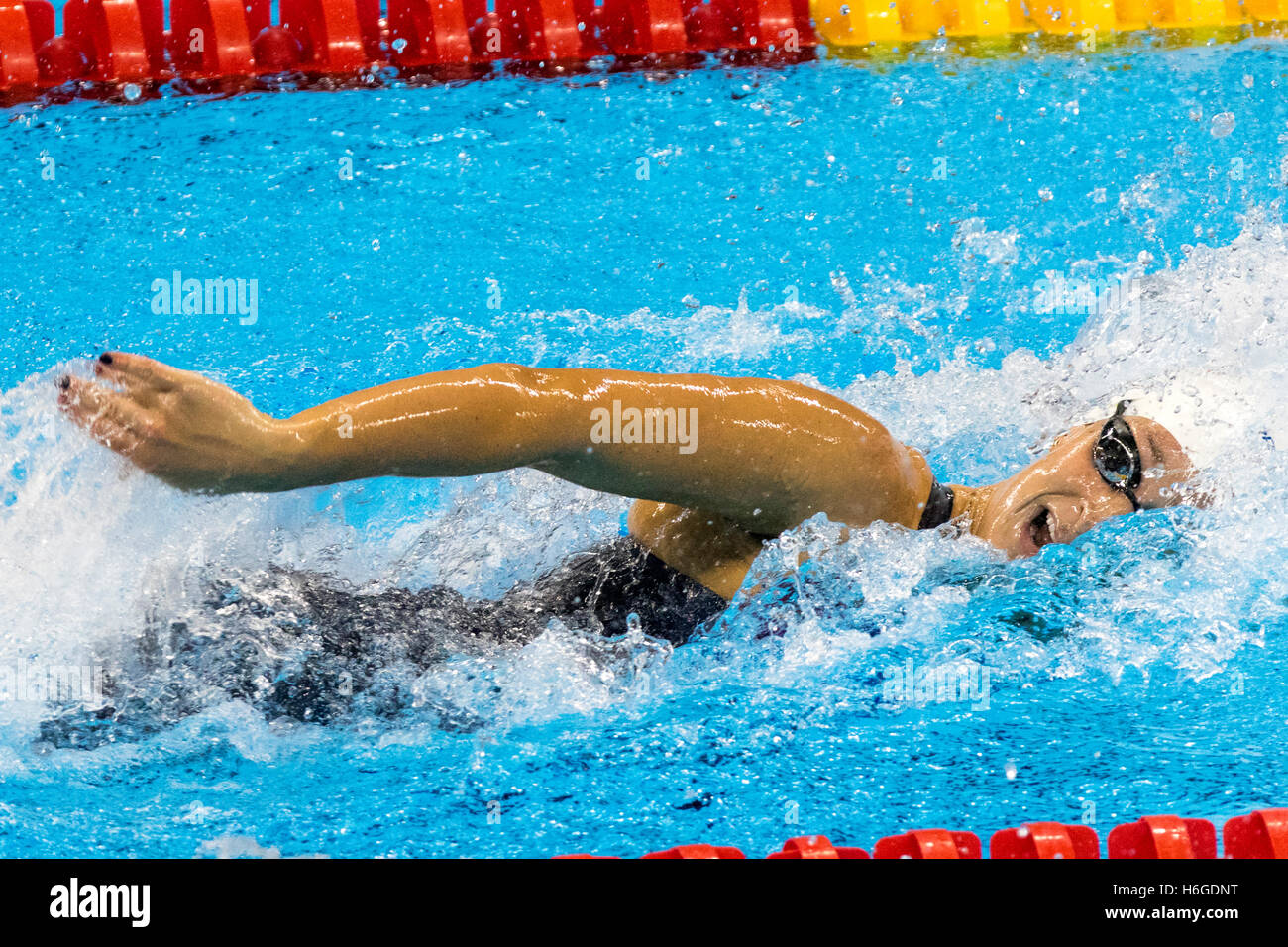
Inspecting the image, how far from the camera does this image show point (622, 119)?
171 inches

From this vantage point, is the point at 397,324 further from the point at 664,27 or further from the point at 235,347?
the point at 664,27

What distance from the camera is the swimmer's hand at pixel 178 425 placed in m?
1.46

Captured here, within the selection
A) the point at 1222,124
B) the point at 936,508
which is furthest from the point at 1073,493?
the point at 1222,124

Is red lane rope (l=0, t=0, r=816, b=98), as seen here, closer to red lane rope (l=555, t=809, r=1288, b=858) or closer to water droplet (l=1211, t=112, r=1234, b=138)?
water droplet (l=1211, t=112, r=1234, b=138)

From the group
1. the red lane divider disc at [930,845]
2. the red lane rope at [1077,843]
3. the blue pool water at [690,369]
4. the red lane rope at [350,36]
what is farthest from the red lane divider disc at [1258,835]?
the red lane rope at [350,36]

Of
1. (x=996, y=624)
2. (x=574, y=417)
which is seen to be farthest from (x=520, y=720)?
(x=996, y=624)

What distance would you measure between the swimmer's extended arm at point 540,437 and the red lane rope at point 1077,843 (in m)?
0.48

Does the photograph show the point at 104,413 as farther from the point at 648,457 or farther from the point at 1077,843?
the point at 1077,843

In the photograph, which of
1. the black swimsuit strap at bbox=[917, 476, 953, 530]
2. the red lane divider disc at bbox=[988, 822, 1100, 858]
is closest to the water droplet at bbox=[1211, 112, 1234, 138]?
the black swimsuit strap at bbox=[917, 476, 953, 530]

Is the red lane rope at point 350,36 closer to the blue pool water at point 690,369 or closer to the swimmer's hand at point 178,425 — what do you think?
the blue pool water at point 690,369

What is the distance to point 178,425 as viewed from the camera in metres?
1.50

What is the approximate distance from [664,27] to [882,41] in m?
0.77

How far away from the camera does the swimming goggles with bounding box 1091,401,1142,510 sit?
2.17 meters

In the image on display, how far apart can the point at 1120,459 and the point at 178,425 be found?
4.79 ft
